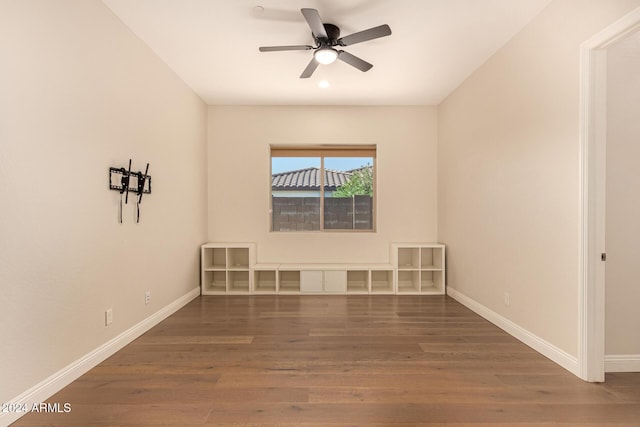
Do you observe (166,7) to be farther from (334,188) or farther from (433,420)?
(433,420)

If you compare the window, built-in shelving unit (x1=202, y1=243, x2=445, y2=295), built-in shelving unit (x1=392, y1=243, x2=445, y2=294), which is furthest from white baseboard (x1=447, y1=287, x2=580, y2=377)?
the window

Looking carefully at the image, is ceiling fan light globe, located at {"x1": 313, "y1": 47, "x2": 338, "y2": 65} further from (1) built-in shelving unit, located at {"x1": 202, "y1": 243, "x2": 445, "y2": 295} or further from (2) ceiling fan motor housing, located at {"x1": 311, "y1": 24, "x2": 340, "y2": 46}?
(1) built-in shelving unit, located at {"x1": 202, "y1": 243, "x2": 445, "y2": 295}

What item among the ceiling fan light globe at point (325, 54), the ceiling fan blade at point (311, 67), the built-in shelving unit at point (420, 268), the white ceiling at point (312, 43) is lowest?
the built-in shelving unit at point (420, 268)

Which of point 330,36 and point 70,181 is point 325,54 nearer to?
point 330,36

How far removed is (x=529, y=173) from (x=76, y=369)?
378cm

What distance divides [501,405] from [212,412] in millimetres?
1694

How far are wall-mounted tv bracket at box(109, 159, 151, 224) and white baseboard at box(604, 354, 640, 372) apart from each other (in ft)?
12.8

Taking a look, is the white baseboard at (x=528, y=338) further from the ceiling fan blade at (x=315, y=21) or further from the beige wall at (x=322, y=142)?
the ceiling fan blade at (x=315, y=21)

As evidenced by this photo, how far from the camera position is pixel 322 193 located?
487 centimetres

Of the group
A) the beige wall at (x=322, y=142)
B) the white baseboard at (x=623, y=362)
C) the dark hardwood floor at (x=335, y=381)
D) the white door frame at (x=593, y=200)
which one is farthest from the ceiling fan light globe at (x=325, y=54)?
the white baseboard at (x=623, y=362)

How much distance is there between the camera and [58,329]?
198 centimetres

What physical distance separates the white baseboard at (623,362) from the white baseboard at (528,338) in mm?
257

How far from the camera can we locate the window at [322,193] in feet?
15.9

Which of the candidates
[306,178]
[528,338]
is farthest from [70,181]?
[528,338]
